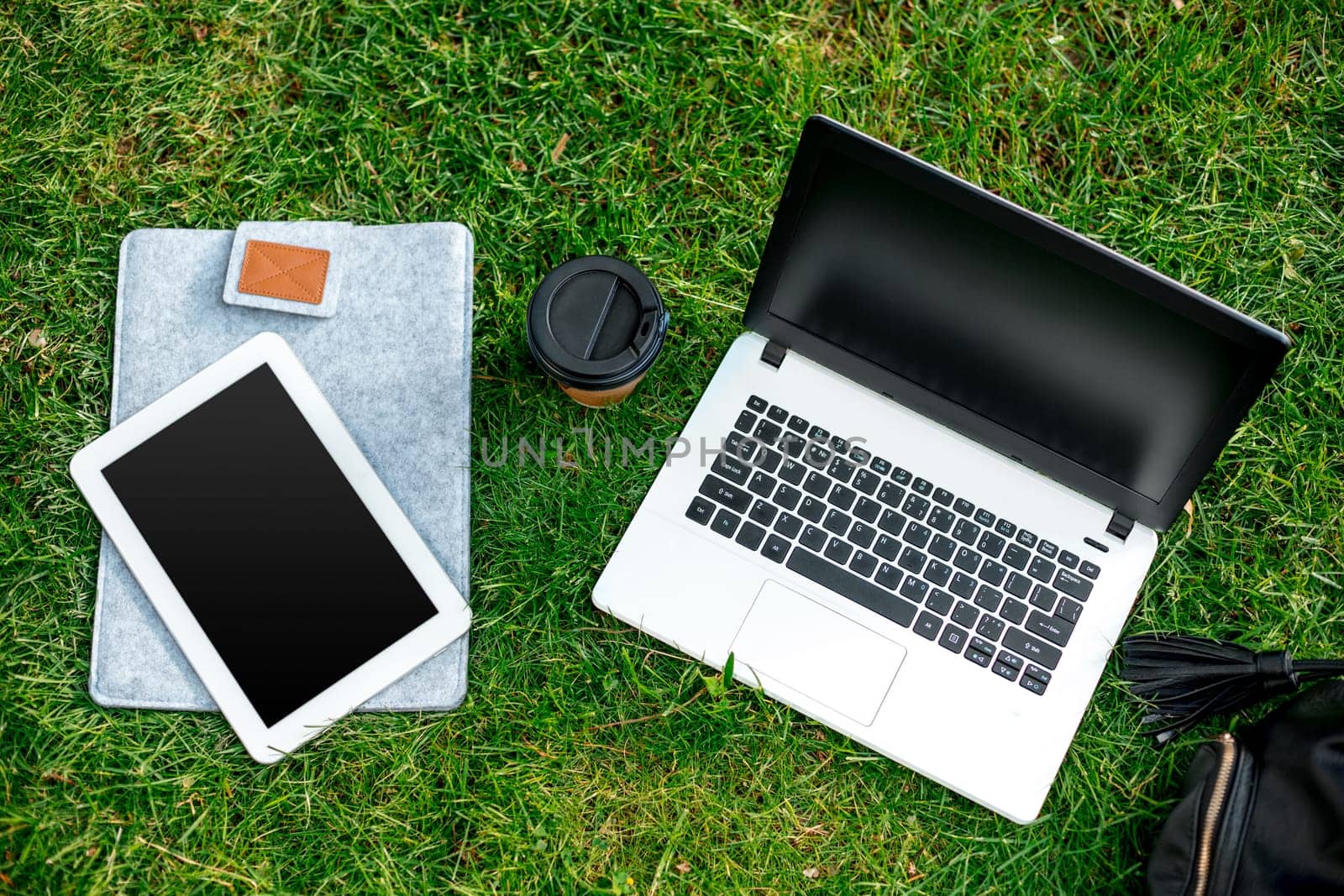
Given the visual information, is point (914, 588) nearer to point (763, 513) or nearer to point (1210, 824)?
point (763, 513)

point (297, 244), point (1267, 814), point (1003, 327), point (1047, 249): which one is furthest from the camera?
point (297, 244)

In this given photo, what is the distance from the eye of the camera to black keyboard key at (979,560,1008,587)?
50.9 inches

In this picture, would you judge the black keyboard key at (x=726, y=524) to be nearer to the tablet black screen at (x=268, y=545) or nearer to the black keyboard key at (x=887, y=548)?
the black keyboard key at (x=887, y=548)

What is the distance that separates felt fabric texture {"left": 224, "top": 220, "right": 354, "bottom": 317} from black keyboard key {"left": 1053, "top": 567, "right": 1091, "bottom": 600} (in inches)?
42.9

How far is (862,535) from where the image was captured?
1303 millimetres

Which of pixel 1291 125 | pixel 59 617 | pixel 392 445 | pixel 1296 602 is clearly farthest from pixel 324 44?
pixel 1296 602

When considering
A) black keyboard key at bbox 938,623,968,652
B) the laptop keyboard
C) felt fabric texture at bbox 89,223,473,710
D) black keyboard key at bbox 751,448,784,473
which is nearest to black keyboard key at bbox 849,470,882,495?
the laptop keyboard

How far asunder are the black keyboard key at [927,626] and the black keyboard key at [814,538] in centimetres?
16

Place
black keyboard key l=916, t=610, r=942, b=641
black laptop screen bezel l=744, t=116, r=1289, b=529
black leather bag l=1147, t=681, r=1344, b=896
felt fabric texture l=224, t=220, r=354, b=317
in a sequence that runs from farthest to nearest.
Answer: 1. felt fabric texture l=224, t=220, r=354, b=317
2. black keyboard key l=916, t=610, r=942, b=641
3. black leather bag l=1147, t=681, r=1344, b=896
4. black laptop screen bezel l=744, t=116, r=1289, b=529

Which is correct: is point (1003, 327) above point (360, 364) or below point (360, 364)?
above

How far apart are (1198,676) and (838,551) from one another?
0.54 meters

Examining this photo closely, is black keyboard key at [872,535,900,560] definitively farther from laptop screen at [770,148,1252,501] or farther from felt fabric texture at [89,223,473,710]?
felt fabric texture at [89,223,473,710]

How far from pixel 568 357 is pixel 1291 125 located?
1230 millimetres


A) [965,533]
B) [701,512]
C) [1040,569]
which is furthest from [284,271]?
[1040,569]
